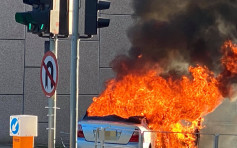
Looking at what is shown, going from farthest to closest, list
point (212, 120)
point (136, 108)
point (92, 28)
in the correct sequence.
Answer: point (212, 120) → point (136, 108) → point (92, 28)

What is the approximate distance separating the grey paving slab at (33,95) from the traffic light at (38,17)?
9.60m

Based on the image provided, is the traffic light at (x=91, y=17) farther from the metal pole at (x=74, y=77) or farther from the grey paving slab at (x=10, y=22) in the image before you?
the grey paving slab at (x=10, y=22)

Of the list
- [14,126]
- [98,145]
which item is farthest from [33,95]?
[14,126]

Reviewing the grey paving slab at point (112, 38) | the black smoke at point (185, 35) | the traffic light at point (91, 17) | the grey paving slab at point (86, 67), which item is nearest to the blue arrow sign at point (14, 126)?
→ the traffic light at point (91, 17)

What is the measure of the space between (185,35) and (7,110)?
21.8 feet

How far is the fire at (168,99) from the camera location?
1388cm

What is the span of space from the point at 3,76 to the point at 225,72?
7.43 m

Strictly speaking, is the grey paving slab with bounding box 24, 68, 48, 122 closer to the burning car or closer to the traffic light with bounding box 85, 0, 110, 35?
the burning car

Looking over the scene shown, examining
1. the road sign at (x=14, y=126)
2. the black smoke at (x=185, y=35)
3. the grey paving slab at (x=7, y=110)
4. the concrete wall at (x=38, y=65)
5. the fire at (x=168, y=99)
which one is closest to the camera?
the road sign at (x=14, y=126)

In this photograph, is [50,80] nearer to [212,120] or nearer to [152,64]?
[152,64]

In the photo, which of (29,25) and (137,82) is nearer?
(29,25)

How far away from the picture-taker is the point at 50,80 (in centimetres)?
974

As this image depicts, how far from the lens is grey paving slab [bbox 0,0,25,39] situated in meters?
19.5

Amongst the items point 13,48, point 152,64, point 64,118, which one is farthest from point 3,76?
point 152,64
